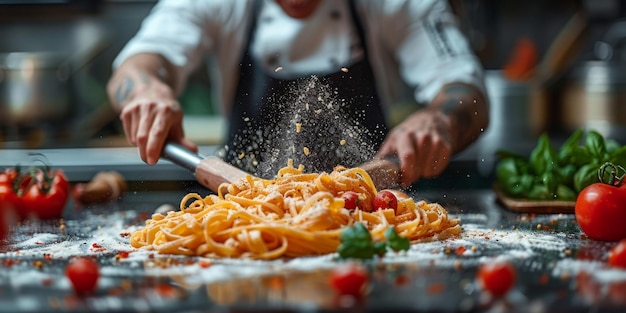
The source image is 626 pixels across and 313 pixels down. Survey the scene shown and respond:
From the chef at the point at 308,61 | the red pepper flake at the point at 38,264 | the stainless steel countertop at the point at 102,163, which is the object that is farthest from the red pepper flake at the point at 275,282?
the stainless steel countertop at the point at 102,163

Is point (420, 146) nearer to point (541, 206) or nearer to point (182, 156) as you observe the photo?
point (541, 206)

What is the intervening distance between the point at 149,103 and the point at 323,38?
1065 millimetres

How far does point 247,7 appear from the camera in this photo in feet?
14.8

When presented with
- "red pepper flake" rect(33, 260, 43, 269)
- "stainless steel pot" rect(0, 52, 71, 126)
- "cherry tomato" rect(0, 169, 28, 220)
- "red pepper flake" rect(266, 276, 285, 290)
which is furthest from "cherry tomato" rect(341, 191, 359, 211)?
"stainless steel pot" rect(0, 52, 71, 126)

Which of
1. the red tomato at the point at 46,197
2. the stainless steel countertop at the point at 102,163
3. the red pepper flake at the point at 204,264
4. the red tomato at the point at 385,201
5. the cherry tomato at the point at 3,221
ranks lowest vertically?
the stainless steel countertop at the point at 102,163

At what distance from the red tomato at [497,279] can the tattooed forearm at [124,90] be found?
250 centimetres

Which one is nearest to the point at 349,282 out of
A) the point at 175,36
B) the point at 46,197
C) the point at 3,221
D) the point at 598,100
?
the point at 3,221

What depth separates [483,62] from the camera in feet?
22.3

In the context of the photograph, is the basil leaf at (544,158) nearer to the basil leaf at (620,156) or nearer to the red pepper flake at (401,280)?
the basil leaf at (620,156)

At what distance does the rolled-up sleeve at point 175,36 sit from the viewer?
4438 millimetres

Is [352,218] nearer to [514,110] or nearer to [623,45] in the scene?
[514,110]

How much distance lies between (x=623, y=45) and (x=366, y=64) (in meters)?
2.79

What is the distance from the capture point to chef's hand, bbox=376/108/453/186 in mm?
3525

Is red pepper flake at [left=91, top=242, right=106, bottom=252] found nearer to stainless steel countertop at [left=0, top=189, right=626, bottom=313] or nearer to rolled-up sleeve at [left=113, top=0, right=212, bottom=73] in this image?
stainless steel countertop at [left=0, top=189, right=626, bottom=313]
